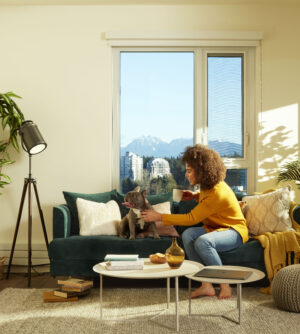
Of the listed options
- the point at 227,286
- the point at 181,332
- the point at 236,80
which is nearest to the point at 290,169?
the point at 236,80

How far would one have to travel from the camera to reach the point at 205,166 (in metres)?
3.63

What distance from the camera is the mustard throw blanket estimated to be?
3.72 metres

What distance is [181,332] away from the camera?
279cm

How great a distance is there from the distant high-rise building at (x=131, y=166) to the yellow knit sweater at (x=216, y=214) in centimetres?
150

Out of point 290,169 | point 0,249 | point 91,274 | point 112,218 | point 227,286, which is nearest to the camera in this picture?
point 227,286

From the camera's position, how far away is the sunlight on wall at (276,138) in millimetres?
5020

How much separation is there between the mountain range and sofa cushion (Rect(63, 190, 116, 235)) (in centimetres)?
71

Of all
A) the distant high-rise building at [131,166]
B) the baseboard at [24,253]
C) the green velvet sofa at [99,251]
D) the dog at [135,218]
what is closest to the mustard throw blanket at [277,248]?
the green velvet sofa at [99,251]

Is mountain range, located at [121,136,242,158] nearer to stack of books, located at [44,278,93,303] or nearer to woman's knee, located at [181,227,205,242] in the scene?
woman's knee, located at [181,227,205,242]

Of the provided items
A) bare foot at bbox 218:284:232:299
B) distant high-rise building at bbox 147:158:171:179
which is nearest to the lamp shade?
distant high-rise building at bbox 147:158:171:179

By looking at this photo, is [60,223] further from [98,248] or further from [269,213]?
[269,213]

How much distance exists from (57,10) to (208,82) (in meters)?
1.81

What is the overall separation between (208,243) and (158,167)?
1.77 m

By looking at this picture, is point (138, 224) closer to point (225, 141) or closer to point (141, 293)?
point (141, 293)
